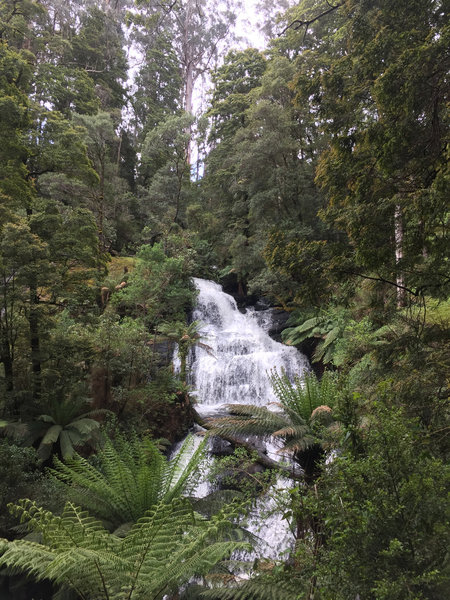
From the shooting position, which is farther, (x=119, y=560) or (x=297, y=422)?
(x=297, y=422)

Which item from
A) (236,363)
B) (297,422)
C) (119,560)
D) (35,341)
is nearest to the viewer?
(119,560)

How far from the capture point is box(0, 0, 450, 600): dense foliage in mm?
1856

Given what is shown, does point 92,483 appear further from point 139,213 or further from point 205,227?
point 139,213

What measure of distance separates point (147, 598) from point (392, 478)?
1.54m

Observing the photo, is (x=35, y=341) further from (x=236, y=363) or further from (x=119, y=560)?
(x=236, y=363)

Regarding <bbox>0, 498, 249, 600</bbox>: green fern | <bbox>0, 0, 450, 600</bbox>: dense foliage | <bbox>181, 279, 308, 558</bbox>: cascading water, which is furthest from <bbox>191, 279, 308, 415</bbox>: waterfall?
<bbox>0, 498, 249, 600</bbox>: green fern

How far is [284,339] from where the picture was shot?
488 inches

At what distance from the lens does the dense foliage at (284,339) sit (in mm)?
1856

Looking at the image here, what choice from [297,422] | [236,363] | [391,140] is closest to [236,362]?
[236,363]

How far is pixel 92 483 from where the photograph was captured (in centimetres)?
386

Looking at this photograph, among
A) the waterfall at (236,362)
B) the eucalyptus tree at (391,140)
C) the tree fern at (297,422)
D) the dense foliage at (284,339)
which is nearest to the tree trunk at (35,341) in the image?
the dense foliage at (284,339)

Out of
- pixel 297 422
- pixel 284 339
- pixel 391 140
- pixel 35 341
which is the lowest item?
pixel 297 422

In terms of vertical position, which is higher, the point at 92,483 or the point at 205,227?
the point at 205,227

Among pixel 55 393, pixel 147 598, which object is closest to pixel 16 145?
pixel 55 393
